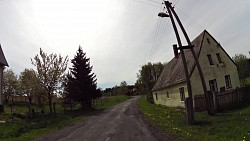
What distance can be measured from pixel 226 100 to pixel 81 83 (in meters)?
24.8

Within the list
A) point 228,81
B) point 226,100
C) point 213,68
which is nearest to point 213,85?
point 213,68

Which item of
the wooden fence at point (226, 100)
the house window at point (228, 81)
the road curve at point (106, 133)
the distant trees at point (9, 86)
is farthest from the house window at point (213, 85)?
the distant trees at point (9, 86)

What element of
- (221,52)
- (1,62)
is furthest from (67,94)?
(221,52)

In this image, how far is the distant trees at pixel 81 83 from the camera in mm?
40344

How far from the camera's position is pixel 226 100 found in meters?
20.2

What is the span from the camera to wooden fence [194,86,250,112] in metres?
19.8

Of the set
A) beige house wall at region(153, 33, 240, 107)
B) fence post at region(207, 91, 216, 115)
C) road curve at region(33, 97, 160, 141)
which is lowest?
road curve at region(33, 97, 160, 141)

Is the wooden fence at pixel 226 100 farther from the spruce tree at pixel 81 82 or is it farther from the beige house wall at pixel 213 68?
the spruce tree at pixel 81 82

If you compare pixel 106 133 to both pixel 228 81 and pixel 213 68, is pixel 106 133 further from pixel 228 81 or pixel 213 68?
pixel 228 81

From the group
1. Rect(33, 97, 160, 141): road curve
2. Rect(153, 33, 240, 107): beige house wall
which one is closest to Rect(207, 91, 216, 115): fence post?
Rect(33, 97, 160, 141): road curve

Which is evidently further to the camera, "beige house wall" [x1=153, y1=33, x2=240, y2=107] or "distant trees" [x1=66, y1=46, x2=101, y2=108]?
"distant trees" [x1=66, y1=46, x2=101, y2=108]

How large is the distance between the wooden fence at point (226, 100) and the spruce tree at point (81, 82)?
74.4 feet

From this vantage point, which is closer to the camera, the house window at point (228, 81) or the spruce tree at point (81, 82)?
the house window at point (228, 81)

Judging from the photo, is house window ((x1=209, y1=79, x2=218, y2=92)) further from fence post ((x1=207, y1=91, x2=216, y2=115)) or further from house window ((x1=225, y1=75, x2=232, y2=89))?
fence post ((x1=207, y1=91, x2=216, y2=115))
